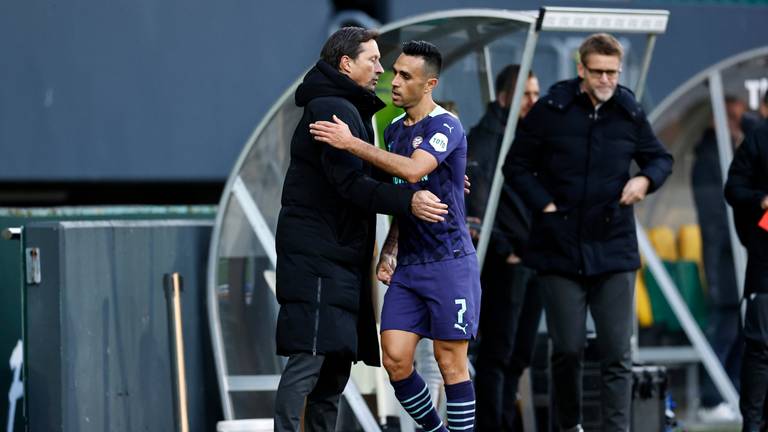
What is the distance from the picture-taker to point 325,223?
654 centimetres

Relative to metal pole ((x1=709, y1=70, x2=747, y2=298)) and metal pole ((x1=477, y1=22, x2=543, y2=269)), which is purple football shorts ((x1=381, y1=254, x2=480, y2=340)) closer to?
metal pole ((x1=477, y1=22, x2=543, y2=269))

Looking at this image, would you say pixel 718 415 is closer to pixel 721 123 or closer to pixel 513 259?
pixel 721 123

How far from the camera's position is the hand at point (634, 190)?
7836 mm

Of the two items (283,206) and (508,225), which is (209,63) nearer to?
(508,225)

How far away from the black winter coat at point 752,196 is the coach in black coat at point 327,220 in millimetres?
2466

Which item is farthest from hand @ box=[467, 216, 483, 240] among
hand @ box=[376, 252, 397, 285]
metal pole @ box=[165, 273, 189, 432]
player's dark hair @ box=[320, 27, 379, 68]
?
player's dark hair @ box=[320, 27, 379, 68]

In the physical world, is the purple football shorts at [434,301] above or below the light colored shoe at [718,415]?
above

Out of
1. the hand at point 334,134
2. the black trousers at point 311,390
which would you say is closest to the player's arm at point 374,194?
the hand at point 334,134

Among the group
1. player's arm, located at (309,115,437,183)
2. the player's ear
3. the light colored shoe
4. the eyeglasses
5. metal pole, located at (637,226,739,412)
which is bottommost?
the light colored shoe

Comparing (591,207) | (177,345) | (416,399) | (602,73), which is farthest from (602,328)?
(177,345)

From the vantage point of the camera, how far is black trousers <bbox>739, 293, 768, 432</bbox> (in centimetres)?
816

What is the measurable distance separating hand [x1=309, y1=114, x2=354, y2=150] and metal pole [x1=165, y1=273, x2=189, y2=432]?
1918 millimetres

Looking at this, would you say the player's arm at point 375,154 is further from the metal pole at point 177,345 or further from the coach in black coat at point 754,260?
the coach in black coat at point 754,260

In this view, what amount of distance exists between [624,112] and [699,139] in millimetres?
4338
